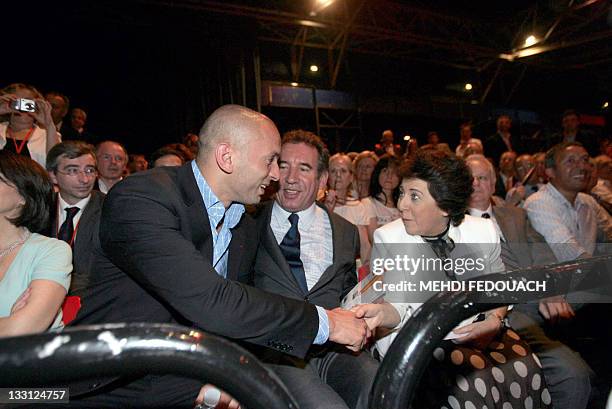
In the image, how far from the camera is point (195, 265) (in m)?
1.57

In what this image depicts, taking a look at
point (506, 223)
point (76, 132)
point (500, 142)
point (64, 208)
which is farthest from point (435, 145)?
point (500, 142)

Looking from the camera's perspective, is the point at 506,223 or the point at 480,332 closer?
the point at 480,332

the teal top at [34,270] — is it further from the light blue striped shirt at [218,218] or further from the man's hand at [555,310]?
the man's hand at [555,310]

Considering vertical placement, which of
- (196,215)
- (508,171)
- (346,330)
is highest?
(508,171)

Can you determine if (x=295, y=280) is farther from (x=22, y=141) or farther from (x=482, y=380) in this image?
(x=22, y=141)

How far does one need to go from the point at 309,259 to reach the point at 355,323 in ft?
2.71

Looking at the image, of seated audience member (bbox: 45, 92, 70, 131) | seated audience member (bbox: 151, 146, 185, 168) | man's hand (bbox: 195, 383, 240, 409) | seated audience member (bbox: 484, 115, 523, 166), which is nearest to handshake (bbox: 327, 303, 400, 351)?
man's hand (bbox: 195, 383, 240, 409)

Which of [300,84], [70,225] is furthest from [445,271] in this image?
[300,84]

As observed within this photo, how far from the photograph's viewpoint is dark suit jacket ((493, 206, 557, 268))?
3.26 metres

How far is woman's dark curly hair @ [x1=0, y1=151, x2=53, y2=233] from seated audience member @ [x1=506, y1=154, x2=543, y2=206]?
5011mm

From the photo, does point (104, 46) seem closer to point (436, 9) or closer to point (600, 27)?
point (436, 9)

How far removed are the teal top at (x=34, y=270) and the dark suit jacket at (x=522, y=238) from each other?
286 centimetres

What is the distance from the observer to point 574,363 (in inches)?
A: 96.2

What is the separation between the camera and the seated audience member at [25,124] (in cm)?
361
